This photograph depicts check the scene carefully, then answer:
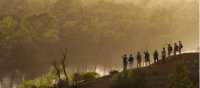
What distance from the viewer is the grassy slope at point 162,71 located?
140ft

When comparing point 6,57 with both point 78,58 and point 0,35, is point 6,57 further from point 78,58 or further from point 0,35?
point 78,58

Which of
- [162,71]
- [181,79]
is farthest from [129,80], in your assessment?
[181,79]

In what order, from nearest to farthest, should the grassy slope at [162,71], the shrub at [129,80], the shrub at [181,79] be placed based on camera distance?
the shrub at [181,79] → the grassy slope at [162,71] → the shrub at [129,80]

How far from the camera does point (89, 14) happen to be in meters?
146

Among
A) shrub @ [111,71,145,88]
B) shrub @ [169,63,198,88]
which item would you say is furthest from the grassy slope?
shrub @ [169,63,198,88]

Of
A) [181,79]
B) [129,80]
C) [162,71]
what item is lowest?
[129,80]

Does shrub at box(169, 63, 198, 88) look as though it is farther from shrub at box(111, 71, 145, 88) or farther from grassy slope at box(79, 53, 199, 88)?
shrub at box(111, 71, 145, 88)

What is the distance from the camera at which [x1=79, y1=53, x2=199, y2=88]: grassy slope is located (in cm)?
4259

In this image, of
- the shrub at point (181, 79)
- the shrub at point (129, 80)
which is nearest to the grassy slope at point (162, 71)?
the shrub at point (129, 80)

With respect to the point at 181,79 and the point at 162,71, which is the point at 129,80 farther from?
the point at 181,79

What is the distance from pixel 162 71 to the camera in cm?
4488

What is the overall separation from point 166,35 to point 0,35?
5637 centimetres

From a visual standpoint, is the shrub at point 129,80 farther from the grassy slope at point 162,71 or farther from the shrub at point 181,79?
the shrub at point 181,79

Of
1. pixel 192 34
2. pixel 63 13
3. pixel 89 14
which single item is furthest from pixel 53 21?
pixel 192 34
